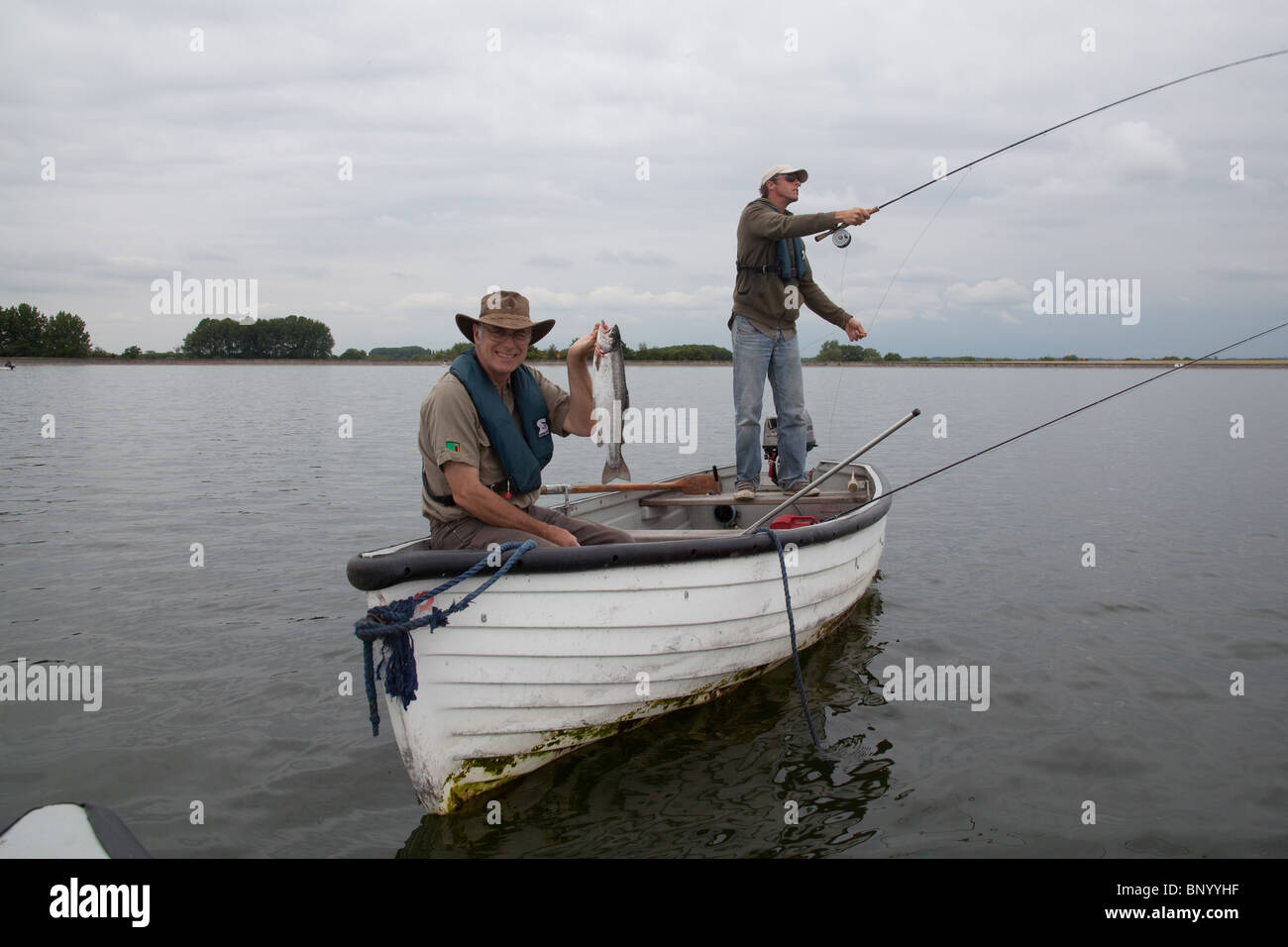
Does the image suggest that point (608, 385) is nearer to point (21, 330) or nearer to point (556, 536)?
point (556, 536)

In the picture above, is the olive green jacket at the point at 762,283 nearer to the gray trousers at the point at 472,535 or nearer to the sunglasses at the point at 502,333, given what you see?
the sunglasses at the point at 502,333

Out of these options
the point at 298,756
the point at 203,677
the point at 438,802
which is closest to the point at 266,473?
the point at 203,677

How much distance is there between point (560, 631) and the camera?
4488 mm

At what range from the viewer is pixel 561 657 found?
4.54 metres

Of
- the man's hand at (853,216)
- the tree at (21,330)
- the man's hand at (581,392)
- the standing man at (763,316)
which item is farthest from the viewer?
the tree at (21,330)

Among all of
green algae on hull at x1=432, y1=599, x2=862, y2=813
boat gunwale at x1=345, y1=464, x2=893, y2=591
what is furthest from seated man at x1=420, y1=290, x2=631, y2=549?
green algae on hull at x1=432, y1=599, x2=862, y2=813

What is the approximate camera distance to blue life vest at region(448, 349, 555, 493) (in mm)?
4730

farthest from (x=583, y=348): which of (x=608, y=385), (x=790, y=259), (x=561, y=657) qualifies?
(x=790, y=259)

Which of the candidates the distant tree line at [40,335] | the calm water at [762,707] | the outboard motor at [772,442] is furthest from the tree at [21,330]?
→ the outboard motor at [772,442]

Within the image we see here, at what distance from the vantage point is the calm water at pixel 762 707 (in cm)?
449

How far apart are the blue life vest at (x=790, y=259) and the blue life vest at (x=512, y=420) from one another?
3345mm

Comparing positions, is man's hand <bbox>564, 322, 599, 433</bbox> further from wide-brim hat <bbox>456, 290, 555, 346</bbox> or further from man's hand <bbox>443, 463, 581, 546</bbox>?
man's hand <bbox>443, 463, 581, 546</bbox>
